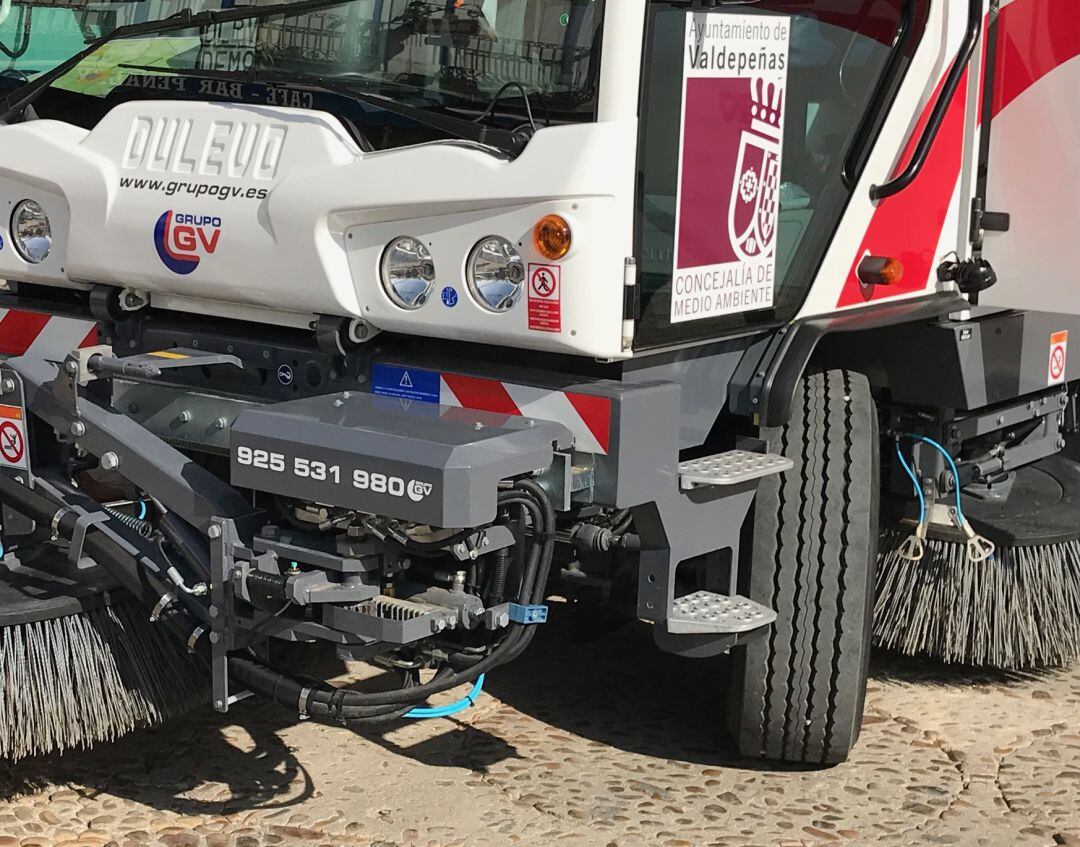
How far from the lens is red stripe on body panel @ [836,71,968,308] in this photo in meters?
3.87

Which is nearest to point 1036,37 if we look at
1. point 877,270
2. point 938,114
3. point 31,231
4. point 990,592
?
point 938,114

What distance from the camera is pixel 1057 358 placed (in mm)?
4590

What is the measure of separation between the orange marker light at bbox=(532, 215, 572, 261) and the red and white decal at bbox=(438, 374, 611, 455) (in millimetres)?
305

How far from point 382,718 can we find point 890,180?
1827mm

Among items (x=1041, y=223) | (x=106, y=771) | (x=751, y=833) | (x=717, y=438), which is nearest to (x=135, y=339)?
(x=106, y=771)

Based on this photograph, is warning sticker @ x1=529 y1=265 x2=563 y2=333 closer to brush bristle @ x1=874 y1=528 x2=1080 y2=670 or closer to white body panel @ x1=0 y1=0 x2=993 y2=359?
white body panel @ x1=0 y1=0 x2=993 y2=359

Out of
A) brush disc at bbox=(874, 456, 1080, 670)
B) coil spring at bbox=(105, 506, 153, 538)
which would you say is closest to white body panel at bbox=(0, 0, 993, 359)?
coil spring at bbox=(105, 506, 153, 538)

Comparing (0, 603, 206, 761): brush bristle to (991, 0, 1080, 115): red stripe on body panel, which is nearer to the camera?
(0, 603, 206, 761): brush bristle

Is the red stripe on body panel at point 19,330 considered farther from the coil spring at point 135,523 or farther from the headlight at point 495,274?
the headlight at point 495,274

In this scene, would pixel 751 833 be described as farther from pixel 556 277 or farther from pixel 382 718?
pixel 556 277

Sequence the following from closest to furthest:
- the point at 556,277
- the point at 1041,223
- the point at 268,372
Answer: the point at 556,277 < the point at 268,372 < the point at 1041,223

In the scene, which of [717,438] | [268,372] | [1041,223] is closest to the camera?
[268,372]

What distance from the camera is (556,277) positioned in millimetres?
2994

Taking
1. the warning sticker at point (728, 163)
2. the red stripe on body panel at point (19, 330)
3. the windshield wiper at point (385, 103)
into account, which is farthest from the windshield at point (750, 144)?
Answer: the red stripe on body panel at point (19, 330)
